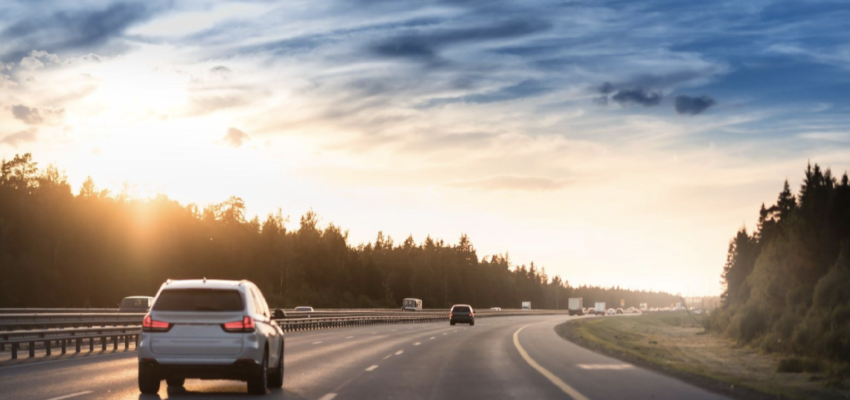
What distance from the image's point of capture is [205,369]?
14.8m

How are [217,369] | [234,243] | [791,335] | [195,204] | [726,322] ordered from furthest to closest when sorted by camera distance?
1. [195,204]
2. [234,243]
3. [726,322]
4. [791,335]
5. [217,369]

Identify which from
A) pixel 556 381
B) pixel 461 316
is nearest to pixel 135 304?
pixel 461 316

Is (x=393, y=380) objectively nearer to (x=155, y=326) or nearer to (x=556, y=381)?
(x=556, y=381)

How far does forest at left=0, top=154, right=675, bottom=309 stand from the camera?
10775 cm

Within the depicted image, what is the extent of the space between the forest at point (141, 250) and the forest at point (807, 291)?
6711 centimetres

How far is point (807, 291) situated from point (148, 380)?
5520 cm

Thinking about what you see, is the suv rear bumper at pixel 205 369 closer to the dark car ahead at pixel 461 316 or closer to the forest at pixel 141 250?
the dark car ahead at pixel 461 316

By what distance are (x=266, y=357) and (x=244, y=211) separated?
6640 inches

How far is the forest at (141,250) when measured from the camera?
108 metres

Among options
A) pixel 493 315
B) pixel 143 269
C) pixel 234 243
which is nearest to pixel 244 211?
pixel 234 243

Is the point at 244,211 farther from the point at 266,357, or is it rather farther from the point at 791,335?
the point at 266,357

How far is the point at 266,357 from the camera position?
15.8 metres

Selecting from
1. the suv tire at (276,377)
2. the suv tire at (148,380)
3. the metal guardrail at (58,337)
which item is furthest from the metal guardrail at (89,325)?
the suv tire at (148,380)

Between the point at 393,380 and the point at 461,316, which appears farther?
the point at 461,316
